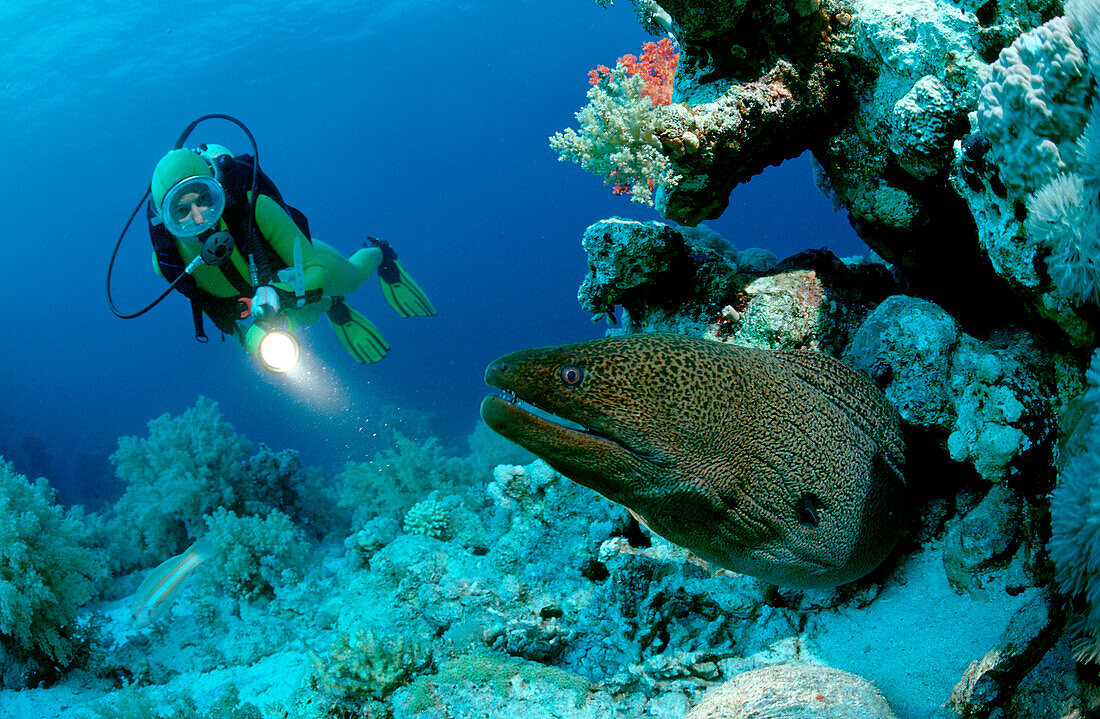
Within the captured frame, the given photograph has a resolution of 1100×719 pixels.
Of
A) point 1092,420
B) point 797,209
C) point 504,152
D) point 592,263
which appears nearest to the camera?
point 1092,420

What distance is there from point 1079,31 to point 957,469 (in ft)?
5.82

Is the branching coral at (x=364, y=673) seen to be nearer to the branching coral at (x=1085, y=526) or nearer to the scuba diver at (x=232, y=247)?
the branching coral at (x=1085, y=526)

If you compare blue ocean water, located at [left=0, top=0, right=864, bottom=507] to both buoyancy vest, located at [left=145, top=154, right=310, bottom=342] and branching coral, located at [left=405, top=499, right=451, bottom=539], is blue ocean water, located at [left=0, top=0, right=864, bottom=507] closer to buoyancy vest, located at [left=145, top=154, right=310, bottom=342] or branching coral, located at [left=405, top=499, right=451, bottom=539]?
buoyancy vest, located at [left=145, top=154, right=310, bottom=342]

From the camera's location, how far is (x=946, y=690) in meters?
1.89

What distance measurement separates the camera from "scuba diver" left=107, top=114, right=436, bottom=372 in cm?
492

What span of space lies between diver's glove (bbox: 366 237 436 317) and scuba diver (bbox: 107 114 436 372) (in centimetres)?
262

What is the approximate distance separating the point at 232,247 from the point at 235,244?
1.42ft

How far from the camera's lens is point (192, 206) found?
196 inches

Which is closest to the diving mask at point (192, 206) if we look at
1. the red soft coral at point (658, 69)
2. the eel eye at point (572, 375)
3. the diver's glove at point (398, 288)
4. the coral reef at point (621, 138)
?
the coral reef at point (621, 138)

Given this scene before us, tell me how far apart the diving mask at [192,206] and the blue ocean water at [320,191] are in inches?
634

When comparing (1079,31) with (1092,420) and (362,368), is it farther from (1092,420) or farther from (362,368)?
(362,368)

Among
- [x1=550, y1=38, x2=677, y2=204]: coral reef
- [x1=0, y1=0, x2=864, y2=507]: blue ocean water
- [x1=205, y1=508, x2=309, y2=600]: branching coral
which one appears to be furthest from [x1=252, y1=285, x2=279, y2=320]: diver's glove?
[x1=0, y1=0, x2=864, y2=507]: blue ocean water

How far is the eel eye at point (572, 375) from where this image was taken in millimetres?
1815

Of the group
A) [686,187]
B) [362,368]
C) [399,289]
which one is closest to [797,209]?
[362,368]
